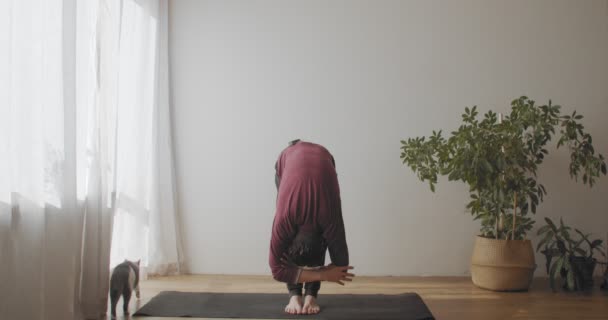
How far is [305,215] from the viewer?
2.63 m

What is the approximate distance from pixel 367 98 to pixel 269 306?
186cm

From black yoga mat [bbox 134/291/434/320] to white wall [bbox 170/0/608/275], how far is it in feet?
2.66

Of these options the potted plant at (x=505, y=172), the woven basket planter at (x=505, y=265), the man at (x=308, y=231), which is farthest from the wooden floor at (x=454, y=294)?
the man at (x=308, y=231)

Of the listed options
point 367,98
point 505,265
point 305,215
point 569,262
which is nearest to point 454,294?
point 505,265

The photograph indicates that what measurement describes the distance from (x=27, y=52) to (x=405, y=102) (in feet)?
8.97

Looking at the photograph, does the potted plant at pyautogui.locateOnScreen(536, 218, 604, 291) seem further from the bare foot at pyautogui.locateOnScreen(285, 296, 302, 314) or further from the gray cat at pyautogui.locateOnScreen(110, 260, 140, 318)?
the gray cat at pyautogui.locateOnScreen(110, 260, 140, 318)

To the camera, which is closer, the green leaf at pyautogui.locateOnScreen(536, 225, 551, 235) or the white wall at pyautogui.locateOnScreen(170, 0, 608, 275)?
the green leaf at pyautogui.locateOnScreen(536, 225, 551, 235)

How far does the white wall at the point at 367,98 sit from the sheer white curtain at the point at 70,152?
47 cm

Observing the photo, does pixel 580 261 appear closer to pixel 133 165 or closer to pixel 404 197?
pixel 404 197

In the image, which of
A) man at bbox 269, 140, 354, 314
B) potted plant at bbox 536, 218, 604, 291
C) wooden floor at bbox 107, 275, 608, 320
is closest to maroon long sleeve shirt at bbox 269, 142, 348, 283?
man at bbox 269, 140, 354, 314

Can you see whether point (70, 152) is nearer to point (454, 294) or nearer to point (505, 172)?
point (454, 294)

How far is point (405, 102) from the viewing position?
4.09 meters

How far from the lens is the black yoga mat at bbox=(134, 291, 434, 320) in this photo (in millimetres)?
2797

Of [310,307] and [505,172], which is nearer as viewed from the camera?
[310,307]
